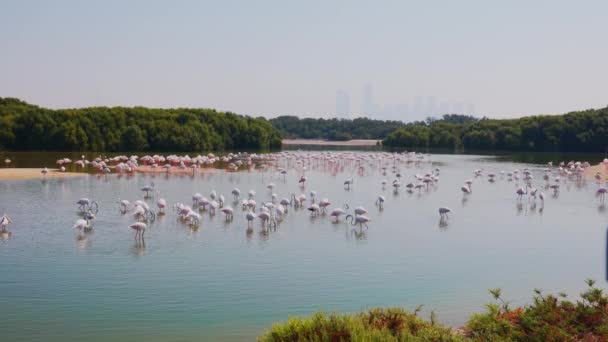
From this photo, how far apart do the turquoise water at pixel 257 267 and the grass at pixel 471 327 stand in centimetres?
215

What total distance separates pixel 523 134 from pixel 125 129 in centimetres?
7070

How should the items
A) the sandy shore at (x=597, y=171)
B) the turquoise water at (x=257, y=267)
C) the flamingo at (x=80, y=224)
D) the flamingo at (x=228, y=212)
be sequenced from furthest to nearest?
1. the sandy shore at (x=597, y=171)
2. the flamingo at (x=228, y=212)
3. the flamingo at (x=80, y=224)
4. the turquoise water at (x=257, y=267)

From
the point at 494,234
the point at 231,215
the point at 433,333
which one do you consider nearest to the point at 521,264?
the point at 494,234

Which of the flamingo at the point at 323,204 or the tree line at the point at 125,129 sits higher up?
the tree line at the point at 125,129

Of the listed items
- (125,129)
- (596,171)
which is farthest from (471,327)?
(125,129)

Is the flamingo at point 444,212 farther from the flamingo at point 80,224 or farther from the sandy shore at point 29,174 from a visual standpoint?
the sandy shore at point 29,174

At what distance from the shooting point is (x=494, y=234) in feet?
75.9

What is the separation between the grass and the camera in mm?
8445

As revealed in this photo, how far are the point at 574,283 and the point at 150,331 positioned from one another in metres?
10.6

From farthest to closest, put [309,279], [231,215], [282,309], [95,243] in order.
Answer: [231,215] → [95,243] → [309,279] → [282,309]

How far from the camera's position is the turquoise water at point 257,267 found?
1248 cm

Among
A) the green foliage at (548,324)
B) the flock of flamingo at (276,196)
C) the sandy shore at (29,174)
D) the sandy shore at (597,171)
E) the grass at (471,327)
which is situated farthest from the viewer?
the sandy shore at (597,171)

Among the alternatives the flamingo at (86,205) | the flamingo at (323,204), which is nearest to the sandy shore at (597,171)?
the flamingo at (323,204)

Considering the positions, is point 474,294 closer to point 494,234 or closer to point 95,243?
point 494,234
